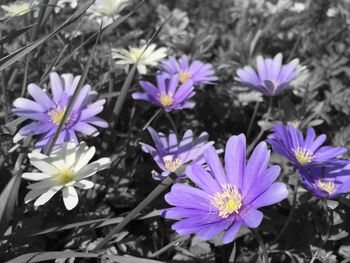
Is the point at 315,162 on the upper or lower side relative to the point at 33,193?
lower

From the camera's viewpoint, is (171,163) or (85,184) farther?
(171,163)

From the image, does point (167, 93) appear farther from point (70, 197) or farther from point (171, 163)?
point (70, 197)

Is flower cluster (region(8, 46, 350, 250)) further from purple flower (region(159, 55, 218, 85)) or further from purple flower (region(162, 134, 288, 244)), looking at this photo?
purple flower (region(159, 55, 218, 85))

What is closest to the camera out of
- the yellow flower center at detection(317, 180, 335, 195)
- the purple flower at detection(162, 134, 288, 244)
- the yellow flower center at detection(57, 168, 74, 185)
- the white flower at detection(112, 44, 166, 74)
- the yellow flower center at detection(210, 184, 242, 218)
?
the purple flower at detection(162, 134, 288, 244)

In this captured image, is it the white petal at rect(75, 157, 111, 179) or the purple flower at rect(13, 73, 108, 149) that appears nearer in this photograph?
the white petal at rect(75, 157, 111, 179)

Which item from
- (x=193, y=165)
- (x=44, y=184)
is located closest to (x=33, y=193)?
(x=44, y=184)

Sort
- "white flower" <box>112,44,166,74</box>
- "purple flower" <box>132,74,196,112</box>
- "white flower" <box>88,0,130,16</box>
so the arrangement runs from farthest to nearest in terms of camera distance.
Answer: "white flower" <box>88,0,130,16</box>, "white flower" <box>112,44,166,74</box>, "purple flower" <box>132,74,196,112</box>

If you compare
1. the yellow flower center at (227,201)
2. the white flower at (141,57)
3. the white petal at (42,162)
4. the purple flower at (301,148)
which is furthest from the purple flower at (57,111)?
the purple flower at (301,148)

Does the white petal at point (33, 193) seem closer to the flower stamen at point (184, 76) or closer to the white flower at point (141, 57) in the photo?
the white flower at point (141, 57)

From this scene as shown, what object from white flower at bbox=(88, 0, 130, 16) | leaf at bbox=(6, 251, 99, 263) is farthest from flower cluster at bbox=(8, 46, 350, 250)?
white flower at bbox=(88, 0, 130, 16)
